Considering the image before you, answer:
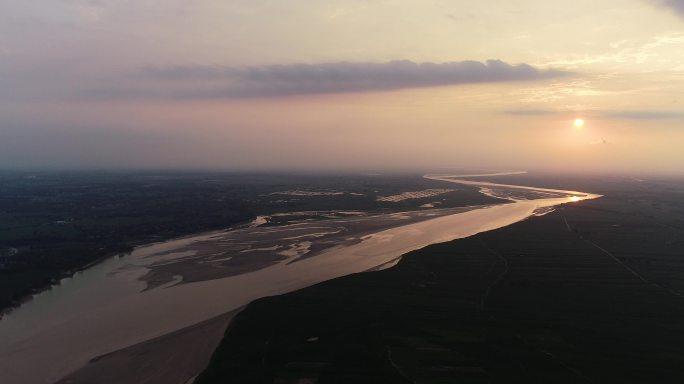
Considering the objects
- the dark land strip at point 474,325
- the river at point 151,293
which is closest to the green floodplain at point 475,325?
the dark land strip at point 474,325

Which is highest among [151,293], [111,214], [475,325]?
[111,214]

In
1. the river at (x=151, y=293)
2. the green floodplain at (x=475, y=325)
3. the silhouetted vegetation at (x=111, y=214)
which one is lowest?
the green floodplain at (x=475, y=325)

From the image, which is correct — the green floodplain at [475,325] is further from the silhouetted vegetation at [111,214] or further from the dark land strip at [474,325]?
the silhouetted vegetation at [111,214]

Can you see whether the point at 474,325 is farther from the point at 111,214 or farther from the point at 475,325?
the point at 111,214

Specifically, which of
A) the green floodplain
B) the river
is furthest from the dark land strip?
the river

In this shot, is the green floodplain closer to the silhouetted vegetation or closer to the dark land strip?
the dark land strip

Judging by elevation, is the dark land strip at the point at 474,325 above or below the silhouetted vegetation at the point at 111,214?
below

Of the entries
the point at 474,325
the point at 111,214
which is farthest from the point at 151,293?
the point at 111,214

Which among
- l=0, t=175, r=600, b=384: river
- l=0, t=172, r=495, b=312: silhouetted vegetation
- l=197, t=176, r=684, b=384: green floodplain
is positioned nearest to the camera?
l=197, t=176, r=684, b=384: green floodplain

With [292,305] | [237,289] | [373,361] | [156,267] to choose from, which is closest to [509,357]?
[373,361]
